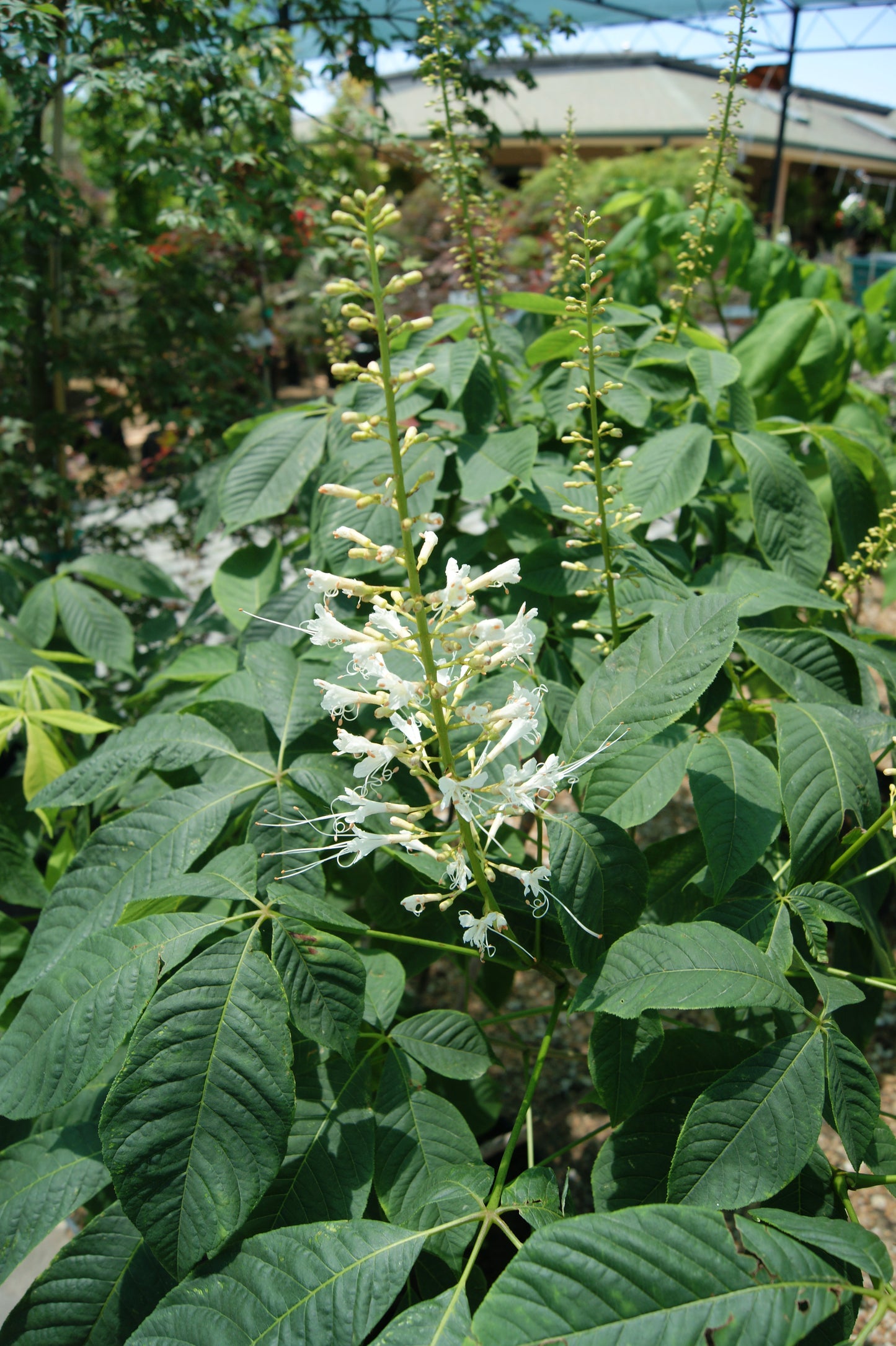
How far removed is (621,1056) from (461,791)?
442 mm

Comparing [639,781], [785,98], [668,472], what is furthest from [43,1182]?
[785,98]

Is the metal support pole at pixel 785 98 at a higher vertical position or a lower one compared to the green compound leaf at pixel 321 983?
higher

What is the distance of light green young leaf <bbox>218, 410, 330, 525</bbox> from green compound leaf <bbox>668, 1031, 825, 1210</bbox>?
1294mm

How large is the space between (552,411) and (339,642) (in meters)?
0.99

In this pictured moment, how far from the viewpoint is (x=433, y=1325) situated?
3.10 ft

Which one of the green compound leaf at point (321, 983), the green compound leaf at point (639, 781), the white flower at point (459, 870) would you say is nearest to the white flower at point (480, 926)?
the white flower at point (459, 870)

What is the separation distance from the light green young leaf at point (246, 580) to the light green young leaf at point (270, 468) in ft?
0.16

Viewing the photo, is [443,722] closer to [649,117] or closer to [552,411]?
[552,411]

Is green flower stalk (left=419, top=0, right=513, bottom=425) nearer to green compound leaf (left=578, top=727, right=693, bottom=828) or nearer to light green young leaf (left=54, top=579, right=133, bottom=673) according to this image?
green compound leaf (left=578, top=727, right=693, bottom=828)

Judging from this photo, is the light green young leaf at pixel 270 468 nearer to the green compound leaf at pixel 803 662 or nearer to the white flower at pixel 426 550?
the white flower at pixel 426 550

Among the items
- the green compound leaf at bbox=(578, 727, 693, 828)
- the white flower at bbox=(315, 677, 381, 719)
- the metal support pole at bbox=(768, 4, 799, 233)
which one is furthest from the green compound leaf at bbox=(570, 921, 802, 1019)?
the metal support pole at bbox=(768, 4, 799, 233)

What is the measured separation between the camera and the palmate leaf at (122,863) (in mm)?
1327

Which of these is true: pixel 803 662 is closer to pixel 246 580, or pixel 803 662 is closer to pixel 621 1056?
pixel 621 1056

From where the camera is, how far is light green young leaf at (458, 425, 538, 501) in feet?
5.52
